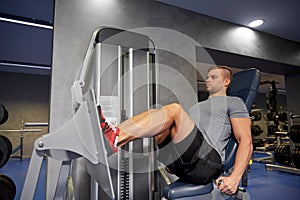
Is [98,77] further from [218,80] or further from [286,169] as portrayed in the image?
[286,169]

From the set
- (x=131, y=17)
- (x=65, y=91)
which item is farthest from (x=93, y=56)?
(x=131, y=17)

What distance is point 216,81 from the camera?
5.08ft

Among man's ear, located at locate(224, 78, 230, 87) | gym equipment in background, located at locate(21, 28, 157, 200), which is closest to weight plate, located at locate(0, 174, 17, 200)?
gym equipment in background, located at locate(21, 28, 157, 200)

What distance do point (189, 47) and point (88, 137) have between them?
167 cm

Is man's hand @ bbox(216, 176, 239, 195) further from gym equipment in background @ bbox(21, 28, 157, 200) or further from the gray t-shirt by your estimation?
gym equipment in background @ bbox(21, 28, 157, 200)

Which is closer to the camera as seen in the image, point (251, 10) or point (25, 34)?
point (251, 10)

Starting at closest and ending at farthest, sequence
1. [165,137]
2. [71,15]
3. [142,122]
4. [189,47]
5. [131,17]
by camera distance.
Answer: [142,122]
[165,137]
[71,15]
[131,17]
[189,47]

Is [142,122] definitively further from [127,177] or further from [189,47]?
[189,47]

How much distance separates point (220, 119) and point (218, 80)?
0.37 meters

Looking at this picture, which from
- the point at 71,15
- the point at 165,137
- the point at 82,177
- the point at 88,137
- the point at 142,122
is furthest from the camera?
the point at 71,15

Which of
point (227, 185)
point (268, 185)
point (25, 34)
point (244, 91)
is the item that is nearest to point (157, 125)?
point (227, 185)

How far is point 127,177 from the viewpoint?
1312 mm

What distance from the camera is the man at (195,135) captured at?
920 mm

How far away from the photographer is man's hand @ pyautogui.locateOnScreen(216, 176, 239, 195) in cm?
102
